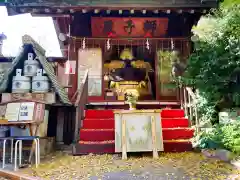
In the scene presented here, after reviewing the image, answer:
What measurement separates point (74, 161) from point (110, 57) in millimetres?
8109

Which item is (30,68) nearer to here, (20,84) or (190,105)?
(20,84)

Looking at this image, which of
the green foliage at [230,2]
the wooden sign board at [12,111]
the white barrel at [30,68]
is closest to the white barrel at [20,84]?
the white barrel at [30,68]

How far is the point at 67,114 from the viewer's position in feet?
25.7

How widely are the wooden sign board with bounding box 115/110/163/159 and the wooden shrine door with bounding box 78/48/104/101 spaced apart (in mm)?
3595

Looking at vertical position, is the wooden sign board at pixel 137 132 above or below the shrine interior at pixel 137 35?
below

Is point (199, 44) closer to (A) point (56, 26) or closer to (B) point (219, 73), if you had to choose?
(B) point (219, 73)

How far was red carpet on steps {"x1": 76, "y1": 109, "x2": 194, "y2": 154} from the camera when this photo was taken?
21.0 ft

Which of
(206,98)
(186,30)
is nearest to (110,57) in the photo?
(186,30)

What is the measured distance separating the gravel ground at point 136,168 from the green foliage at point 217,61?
1583mm

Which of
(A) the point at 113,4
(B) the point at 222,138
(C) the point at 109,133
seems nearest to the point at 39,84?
(C) the point at 109,133

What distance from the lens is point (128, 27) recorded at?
9.61m

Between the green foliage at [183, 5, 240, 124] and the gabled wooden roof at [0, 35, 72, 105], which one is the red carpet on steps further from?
the gabled wooden roof at [0, 35, 72, 105]

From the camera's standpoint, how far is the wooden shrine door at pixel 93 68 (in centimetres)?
953

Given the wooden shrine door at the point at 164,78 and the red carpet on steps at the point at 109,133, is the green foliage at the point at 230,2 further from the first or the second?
the wooden shrine door at the point at 164,78
